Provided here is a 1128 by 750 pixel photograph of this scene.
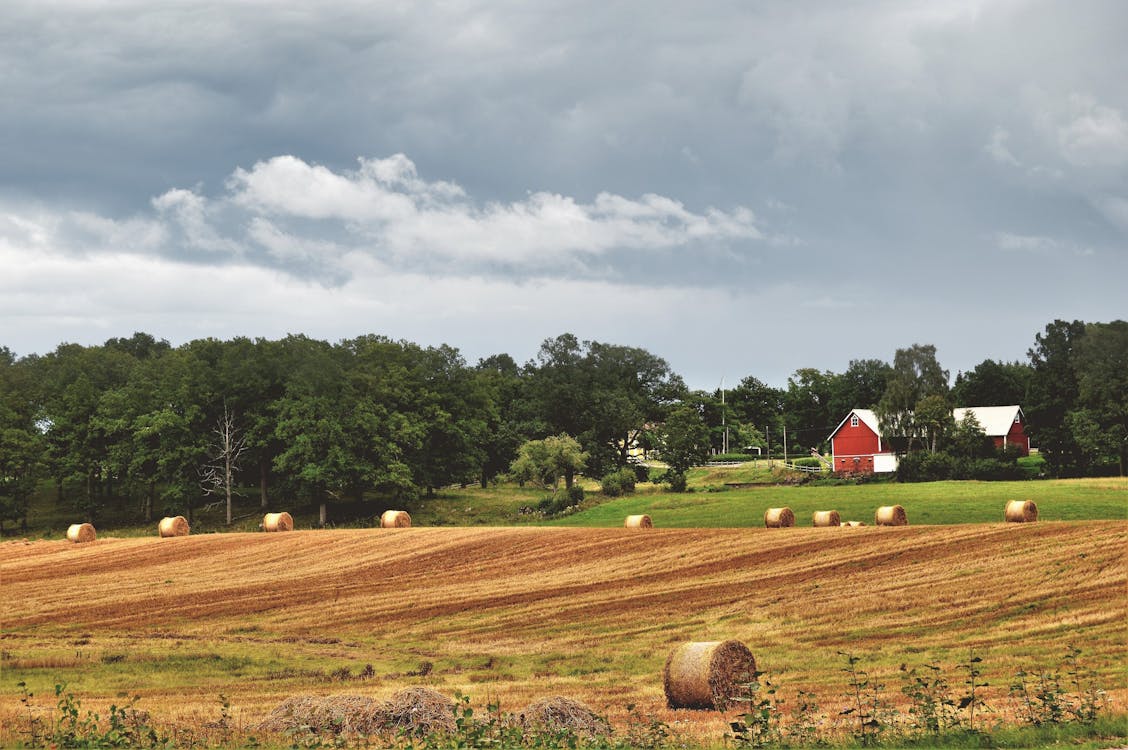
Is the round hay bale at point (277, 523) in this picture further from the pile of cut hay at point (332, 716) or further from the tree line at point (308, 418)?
the pile of cut hay at point (332, 716)

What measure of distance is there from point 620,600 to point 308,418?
4124 cm

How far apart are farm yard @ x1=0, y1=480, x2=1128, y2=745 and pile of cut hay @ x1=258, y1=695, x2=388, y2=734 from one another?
1.02 m

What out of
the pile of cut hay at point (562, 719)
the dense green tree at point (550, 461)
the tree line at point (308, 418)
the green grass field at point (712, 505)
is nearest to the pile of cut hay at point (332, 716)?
the pile of cut hay at point (562, 719)

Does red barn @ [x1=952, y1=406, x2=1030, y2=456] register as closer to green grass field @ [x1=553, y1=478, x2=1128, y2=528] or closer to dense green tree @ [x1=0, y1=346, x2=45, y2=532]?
green grass field @ [x1=553, y1=478, x2=1128, y2=528]

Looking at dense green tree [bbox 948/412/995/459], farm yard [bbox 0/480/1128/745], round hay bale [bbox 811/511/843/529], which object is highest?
dense green tree [bbox 948/412/995/459]

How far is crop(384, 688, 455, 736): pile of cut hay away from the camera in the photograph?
1369 centimetres

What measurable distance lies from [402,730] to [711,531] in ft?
72.5

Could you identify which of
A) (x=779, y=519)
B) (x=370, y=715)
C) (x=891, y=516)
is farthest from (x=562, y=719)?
(x=891, y=516)

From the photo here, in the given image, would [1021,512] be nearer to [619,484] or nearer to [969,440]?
[619,484]

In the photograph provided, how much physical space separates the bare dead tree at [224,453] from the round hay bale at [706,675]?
5392 cm

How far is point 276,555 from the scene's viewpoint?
3747cm

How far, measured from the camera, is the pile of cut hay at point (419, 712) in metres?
13.7

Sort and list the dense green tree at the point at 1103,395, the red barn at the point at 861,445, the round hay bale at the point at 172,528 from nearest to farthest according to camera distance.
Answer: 1. the round hay bale at the point at 172,528
2. the dense green tree at the point at 1103,395
3. the red barn at the point at 861,445

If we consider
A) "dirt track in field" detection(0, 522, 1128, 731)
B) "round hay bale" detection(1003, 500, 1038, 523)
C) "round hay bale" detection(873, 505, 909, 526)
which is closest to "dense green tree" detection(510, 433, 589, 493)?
"dirt track in field" detection(0, 522, 1128, 731)
